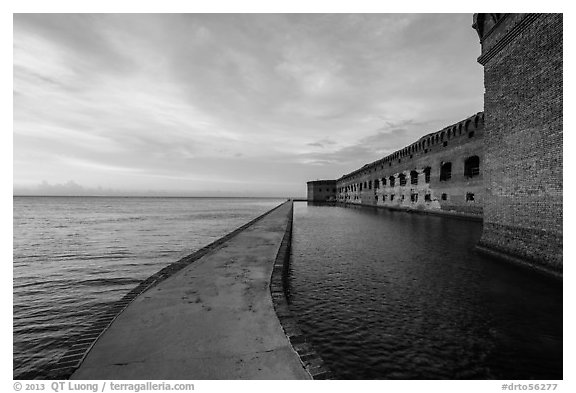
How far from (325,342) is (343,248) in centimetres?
775

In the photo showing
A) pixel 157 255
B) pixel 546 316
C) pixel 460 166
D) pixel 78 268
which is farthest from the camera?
pixel 460 166

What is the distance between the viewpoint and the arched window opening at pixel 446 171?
27.0m

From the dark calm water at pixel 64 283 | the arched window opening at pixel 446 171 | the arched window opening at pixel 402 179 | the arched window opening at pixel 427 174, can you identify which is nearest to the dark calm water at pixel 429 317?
the dark calm water at pixel 64 283

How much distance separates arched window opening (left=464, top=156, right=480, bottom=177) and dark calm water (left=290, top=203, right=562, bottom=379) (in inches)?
680

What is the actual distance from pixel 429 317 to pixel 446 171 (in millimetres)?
27003

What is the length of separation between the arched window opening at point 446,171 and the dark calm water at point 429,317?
20244mm

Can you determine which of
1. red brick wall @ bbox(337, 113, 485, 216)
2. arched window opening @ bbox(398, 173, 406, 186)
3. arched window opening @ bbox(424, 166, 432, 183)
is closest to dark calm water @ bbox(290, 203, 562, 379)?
red brick wall @ bbox(337, 113, 485, 216)

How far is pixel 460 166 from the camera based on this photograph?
81.7ft

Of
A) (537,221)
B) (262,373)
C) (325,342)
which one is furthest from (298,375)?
(537,221)

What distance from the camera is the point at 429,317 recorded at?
519 cm

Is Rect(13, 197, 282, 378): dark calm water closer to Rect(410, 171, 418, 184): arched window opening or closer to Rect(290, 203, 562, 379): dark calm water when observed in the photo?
Rect(290, 203, 562, 379): dark calm water

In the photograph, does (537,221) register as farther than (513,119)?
No

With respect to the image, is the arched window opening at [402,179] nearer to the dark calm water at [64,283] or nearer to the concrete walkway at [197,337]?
the dark calm water at [64,283]
